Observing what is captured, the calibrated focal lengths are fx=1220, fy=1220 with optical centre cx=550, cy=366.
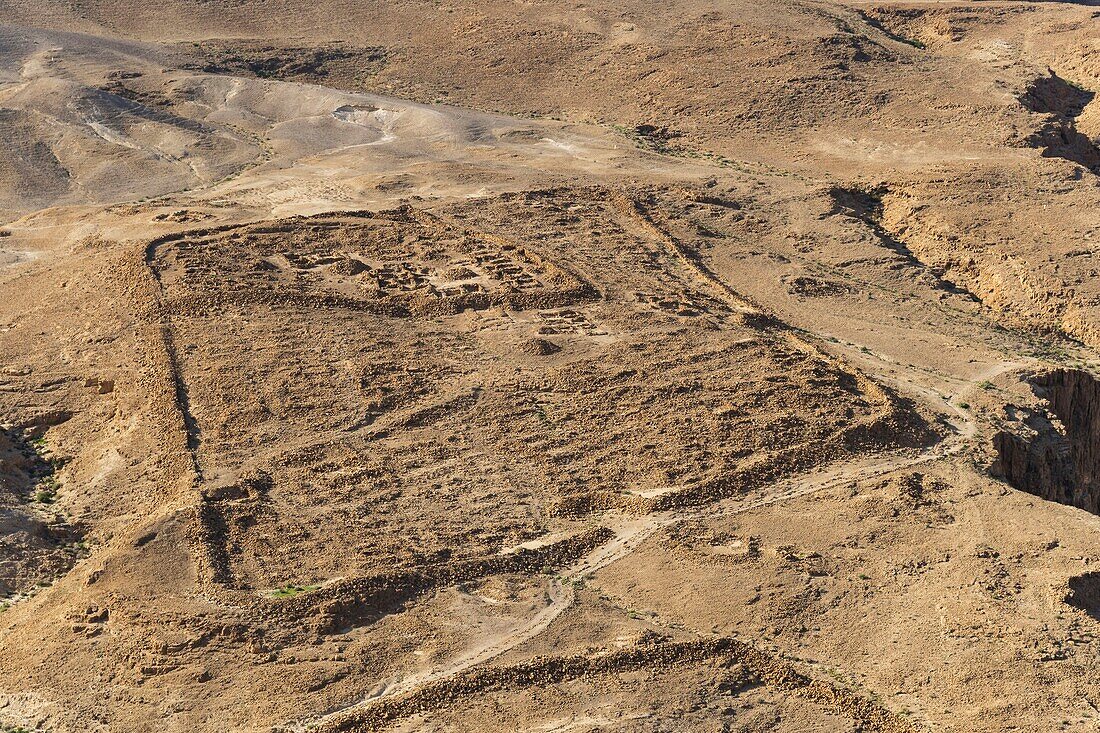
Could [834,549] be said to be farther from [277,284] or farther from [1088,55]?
[1088,55]

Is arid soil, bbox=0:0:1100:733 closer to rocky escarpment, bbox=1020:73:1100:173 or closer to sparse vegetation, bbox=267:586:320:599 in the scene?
sparse vegetation, bbox=267:586:320:599

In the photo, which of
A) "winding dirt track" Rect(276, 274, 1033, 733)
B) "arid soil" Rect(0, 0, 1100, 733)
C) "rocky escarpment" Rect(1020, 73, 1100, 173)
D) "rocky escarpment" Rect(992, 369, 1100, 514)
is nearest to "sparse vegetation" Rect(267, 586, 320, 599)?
"arid soil" Rect(0, 0, 1100, 733)

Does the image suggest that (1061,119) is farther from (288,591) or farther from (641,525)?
(288,591)

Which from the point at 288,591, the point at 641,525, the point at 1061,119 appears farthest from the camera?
the point at 1061,119

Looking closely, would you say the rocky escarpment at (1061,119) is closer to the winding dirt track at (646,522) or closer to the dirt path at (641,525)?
the winding dirt track at (646,522)

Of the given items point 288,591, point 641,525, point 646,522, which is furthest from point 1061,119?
point 288,591

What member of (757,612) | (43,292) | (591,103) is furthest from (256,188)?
(757,612)
